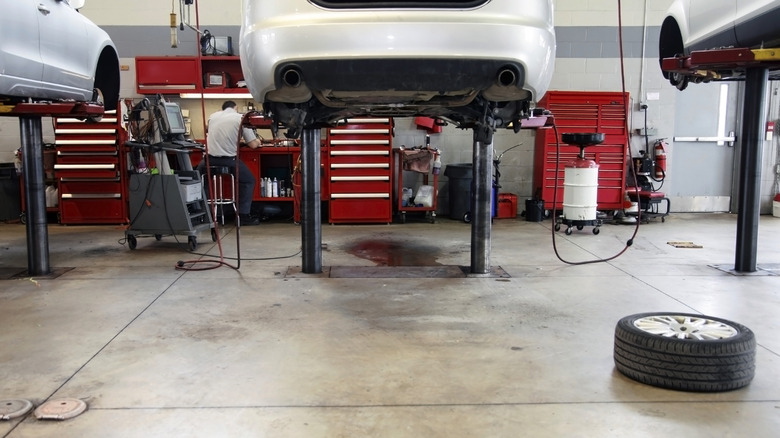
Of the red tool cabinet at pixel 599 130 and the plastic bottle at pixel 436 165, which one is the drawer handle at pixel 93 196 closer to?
the plastic bottle at pixel 436 165

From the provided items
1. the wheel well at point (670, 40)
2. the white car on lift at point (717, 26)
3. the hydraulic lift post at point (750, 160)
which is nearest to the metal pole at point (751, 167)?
the hydraulic lift post at point (750, 160)

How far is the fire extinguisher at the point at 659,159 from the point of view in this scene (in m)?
8.12

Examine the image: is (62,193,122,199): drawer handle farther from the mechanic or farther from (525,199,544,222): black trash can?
(525,199,544,222): black trash can

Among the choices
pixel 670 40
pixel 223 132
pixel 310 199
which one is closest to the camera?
pixel 310 199

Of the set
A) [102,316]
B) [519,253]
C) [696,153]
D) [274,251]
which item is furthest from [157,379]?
[696,153]

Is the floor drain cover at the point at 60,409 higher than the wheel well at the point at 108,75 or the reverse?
the reverse

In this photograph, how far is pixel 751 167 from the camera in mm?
4387

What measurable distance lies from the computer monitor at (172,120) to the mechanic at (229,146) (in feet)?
4.02

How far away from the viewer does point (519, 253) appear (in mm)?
5262

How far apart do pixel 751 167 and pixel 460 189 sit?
3.63 m

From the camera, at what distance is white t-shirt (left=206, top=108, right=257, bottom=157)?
6789 mm

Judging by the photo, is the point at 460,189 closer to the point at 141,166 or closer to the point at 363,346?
the point at 141,166

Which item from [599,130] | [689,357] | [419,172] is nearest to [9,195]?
[419,172]

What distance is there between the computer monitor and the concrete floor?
107 cm
